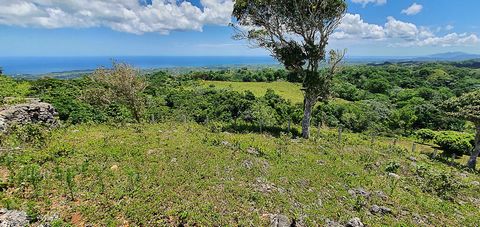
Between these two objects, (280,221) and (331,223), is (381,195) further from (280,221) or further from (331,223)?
(280,221)

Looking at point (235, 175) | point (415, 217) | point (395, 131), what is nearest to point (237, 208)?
point (235, 175)

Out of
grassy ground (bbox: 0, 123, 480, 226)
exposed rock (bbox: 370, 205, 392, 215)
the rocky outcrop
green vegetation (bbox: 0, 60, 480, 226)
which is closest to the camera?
grassy ground (bbox: 0, 123, 480, 226)

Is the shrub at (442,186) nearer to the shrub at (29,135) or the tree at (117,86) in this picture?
the shrub at (29,135)

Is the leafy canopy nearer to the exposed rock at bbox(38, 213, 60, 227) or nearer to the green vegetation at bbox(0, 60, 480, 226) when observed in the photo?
the green vegetation at bbox(0, 60, 480, 226)

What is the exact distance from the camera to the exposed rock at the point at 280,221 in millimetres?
8410

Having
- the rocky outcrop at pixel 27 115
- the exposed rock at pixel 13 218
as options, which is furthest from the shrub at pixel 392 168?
the rocky outcrop at pixel 27 115

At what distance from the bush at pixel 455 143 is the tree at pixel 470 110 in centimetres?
1245

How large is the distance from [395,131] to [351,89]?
1384 inches

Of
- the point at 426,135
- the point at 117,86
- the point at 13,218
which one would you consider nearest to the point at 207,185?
the point at 13,218

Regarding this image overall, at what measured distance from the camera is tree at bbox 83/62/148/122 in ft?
67.9

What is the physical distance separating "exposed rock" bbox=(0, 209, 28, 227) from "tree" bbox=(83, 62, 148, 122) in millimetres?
14318

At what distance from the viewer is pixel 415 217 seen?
10219 millimetres

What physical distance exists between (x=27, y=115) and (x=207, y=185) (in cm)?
1219

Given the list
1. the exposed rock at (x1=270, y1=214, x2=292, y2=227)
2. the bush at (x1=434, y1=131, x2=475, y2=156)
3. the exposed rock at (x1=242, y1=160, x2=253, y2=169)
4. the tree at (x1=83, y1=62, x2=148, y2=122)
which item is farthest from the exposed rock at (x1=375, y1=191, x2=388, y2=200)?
the bush at (x1=434, y1=131, x2=475, y2=156)
